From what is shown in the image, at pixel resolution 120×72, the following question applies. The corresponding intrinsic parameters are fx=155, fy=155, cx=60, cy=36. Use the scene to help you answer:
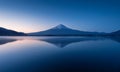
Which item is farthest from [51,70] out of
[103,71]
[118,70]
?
[118,70]

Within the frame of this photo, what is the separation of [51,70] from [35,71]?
2.01ft

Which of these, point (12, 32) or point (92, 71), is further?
point (12, 32)

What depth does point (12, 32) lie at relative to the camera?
128750 mm


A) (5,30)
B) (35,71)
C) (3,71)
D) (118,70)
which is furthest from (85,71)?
(5,30)

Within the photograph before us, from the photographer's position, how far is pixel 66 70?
19.4 ft

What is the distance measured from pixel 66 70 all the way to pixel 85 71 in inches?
28.3

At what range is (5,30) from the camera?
124438 millimetres

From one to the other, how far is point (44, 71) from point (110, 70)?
249 cm

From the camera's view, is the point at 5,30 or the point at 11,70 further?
the point at 5,30

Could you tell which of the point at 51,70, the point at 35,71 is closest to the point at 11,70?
the point at 35,71

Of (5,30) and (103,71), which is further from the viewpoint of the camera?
(5,30)

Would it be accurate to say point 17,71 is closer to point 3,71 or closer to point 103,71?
point 3,71

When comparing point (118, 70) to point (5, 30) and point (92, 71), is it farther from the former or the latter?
point (5, 30)

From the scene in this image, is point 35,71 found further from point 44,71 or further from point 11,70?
point 11,70
